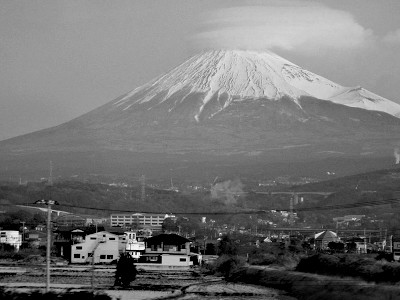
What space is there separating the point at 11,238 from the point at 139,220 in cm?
3848

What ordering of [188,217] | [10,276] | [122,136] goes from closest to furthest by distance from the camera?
[10,276] < [188,217] < [122,136]

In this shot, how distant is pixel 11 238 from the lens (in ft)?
206

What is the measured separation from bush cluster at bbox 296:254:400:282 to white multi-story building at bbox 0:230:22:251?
2522 centimetres

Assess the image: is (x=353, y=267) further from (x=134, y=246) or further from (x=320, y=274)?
(x=134, y=246)

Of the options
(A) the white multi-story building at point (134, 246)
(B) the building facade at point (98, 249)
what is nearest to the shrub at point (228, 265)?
(A) the white multi-story building at point (134, 246)

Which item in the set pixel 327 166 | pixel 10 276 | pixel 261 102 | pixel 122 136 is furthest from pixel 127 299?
pixel 261 102

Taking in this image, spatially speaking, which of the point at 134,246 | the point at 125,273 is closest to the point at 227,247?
the point at 134,246

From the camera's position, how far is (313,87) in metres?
185

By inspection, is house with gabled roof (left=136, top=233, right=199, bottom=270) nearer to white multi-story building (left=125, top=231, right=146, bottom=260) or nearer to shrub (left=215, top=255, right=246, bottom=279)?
white multi-story building (left=125, top=231, right=146, bottom=260)

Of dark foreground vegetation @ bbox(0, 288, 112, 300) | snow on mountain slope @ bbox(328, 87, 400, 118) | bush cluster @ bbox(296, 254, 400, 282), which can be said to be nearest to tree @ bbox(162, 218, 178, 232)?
bush cluster @ bbox(296, 254, 400, 282)

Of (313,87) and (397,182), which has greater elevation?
(313,87)

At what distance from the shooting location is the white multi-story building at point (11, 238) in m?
61.8

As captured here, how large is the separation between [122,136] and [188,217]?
6290 cm

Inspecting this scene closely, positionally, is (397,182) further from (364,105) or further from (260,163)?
(364,105)
